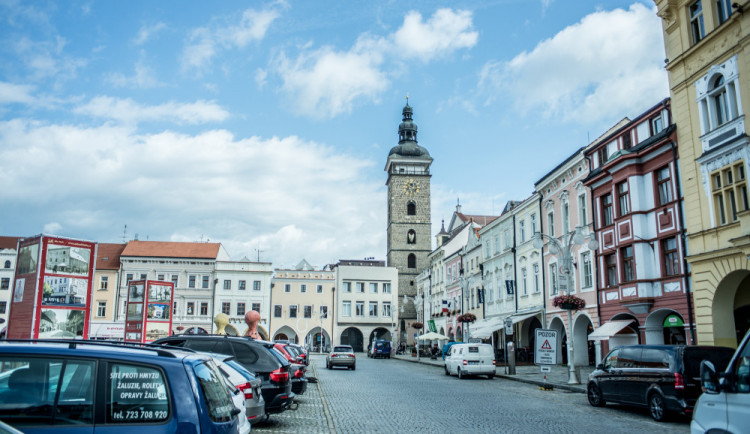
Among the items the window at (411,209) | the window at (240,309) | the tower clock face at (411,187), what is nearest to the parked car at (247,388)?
the window at (240,309)

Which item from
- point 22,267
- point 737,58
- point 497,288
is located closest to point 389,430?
point 737,58

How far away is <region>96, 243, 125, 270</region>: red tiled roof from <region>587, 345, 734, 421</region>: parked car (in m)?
64.7

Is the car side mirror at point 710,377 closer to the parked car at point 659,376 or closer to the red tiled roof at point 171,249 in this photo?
the parked car at point 659,376

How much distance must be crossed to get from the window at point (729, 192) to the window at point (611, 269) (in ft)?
26.0

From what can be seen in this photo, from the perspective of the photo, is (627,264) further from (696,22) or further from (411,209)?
(411,209)

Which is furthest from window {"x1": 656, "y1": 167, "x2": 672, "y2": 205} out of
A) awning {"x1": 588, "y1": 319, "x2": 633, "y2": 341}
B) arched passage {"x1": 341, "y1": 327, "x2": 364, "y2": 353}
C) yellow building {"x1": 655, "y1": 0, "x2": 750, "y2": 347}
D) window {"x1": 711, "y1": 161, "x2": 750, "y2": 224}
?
arched passage {"x1": 341, "y1": 327, "x2": 364, "y2": 353}

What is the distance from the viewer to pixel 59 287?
24.7 meters

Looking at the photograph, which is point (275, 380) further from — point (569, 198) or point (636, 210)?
point (569, 198)

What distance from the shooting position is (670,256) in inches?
982

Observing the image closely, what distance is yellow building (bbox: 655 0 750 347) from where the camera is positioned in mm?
20141

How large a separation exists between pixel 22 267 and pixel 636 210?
82.3ft

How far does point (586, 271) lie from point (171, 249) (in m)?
52.7

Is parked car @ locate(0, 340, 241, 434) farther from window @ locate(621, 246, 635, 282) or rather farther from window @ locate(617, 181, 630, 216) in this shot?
window @ locate(617, 181, 630, 216)

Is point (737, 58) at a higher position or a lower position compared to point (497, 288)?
higher
